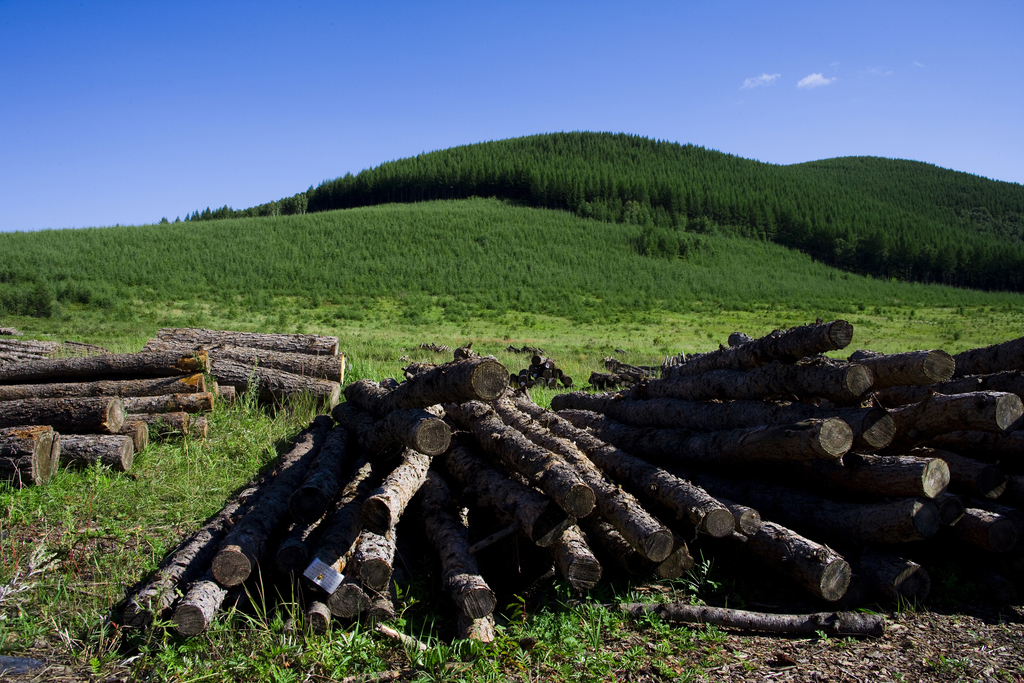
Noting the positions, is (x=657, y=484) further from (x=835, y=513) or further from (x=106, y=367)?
(x=106, y=367)

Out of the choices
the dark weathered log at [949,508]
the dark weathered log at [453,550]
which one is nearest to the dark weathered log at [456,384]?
the dark weathered log at [453,550]

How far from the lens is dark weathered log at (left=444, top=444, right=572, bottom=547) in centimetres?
385

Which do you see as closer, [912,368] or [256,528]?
[256,528]

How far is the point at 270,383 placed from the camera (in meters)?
8.80

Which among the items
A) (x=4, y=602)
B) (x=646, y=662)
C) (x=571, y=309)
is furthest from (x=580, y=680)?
(x=571, y=309)

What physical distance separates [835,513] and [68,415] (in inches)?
291

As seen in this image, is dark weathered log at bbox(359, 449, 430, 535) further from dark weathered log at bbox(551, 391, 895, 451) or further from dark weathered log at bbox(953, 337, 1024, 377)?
dark weathered log at bbox(953, 337, 1024, 377)

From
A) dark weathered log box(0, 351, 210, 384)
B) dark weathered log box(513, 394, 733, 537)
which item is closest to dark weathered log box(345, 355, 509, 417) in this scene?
dark weathered log box(513, 394, 733, 537)

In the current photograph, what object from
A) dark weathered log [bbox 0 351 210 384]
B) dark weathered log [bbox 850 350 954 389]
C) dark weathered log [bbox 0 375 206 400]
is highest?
dark weathered log [bbox 850 350 954 389]

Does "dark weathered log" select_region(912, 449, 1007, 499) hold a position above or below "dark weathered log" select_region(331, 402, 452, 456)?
below

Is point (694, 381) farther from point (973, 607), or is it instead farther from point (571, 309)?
point (571, 309)

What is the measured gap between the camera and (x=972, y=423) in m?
4.27

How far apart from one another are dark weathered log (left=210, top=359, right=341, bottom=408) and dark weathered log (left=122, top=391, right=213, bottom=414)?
3.24 feet

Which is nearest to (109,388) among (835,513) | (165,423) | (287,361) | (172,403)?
(172,403)
